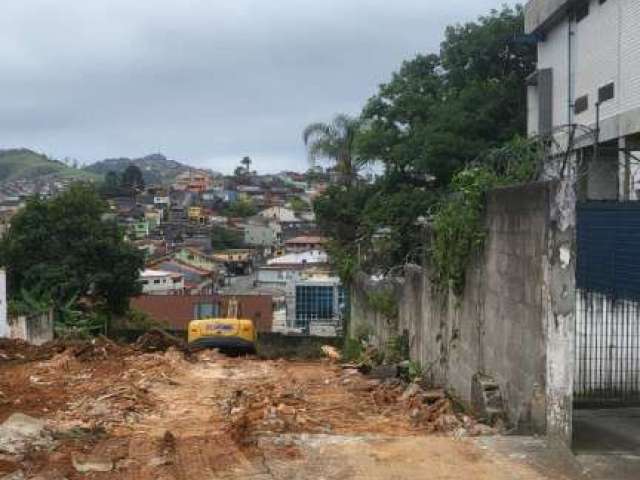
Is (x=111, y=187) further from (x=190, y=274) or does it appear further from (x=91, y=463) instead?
(x=91, y=463)

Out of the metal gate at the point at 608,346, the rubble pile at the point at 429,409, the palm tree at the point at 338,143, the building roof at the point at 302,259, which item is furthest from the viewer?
the building roof at the point at 302,259

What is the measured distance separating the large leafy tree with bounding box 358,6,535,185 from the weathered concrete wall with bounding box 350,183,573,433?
17.9 meters

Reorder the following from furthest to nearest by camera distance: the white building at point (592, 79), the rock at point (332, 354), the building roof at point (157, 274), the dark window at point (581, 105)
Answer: the building roof at point (157, 274) < the rock at point (332, 354) < the dark window at point (581, 105) < the white building at point (592, 79)

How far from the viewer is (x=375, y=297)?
2136cm

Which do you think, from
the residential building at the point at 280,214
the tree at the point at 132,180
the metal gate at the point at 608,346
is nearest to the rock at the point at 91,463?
the metal gate at the point at 608,346

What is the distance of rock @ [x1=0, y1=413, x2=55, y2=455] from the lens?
28.2 feet

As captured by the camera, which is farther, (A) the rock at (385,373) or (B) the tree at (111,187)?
(B) the tree at (111,187)

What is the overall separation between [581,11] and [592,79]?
2298mm

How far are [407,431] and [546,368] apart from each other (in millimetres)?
2136

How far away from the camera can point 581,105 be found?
24766mm

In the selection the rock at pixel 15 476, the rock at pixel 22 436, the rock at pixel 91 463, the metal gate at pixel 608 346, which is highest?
the metal gate at pixel 608 346

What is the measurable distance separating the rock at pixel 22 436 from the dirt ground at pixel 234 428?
7cm

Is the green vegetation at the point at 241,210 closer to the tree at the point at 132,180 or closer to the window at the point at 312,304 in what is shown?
the tree at the point at 132,180

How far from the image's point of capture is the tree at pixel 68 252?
40.9 meters
